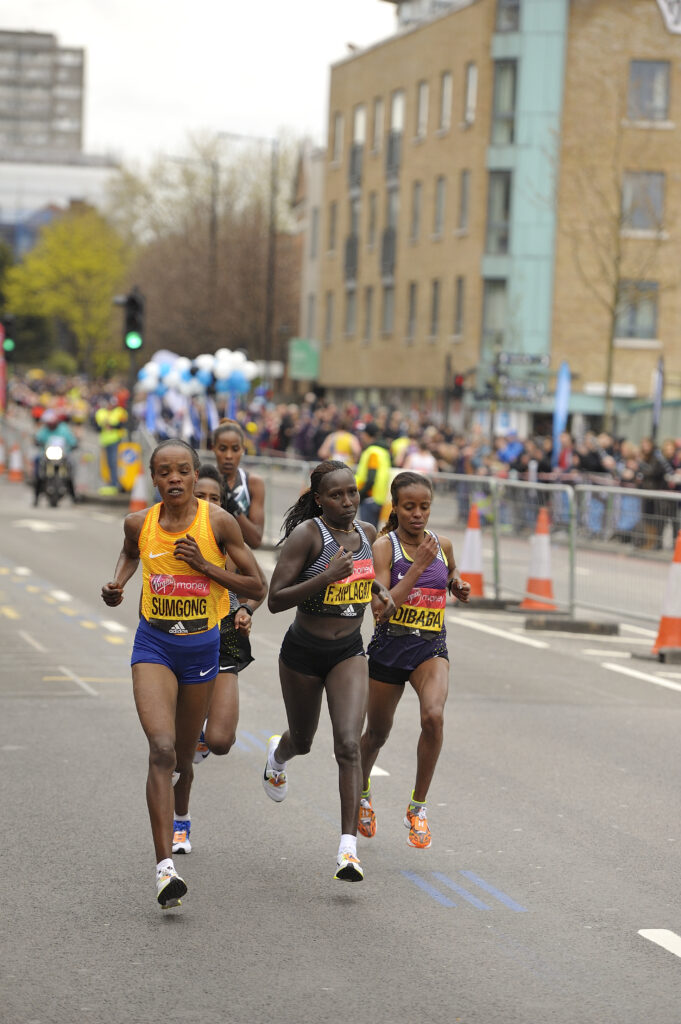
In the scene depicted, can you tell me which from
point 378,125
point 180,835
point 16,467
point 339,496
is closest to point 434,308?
point 378,125

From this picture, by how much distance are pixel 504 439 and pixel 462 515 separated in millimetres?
11827

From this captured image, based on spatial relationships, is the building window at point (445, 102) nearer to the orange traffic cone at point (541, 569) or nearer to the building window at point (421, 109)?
the building window at point (421, 109)

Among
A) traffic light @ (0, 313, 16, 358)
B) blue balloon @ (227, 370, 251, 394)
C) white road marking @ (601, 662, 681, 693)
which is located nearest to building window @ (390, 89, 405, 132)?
traffic light @ (0, 313, 16, 358)

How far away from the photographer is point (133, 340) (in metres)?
30.0

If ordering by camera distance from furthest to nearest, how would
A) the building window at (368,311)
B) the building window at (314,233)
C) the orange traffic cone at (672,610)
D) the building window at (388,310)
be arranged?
the building window at (314,233), the building window at (368,311), the building window at (388,310), the orange traffic cone at (672,610)

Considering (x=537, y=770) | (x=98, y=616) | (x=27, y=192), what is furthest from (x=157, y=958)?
(x=27, y=192)

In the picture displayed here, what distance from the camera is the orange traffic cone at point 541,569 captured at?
1638 cm

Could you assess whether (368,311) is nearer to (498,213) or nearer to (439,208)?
(439,208)

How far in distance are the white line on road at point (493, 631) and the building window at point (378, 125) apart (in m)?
43.4

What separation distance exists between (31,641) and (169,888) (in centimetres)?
785

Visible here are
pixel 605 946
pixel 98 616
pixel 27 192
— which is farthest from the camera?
pixel 27 192

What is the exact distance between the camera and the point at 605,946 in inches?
230

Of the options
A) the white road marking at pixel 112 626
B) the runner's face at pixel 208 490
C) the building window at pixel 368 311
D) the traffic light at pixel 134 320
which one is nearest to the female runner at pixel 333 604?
the runner's face at pixel 208 490

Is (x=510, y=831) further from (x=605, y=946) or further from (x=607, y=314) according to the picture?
(x=607, y=314)
